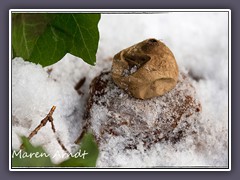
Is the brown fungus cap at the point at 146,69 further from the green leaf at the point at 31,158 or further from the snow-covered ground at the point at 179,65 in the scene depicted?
the green leaf at the point at 31,158

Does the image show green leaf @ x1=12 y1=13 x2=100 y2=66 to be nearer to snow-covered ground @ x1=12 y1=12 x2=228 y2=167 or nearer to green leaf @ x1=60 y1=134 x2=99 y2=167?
snow-covered ground @ x1=12 y1=12 x2=228 y2=167

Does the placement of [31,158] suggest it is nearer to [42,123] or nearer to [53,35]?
[42,123]

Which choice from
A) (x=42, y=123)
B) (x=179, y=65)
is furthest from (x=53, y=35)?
(x=179, y=65)

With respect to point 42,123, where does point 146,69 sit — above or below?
above

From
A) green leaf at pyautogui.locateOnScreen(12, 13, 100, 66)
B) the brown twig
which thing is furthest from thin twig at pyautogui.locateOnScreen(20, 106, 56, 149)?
green leaf at pyautogui.locateOnScreen(12, 13, 100, 66)

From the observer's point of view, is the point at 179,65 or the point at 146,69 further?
the point at 179,65

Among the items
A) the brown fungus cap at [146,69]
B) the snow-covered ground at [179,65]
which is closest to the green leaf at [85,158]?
the snow-covered ground at [179,65]
